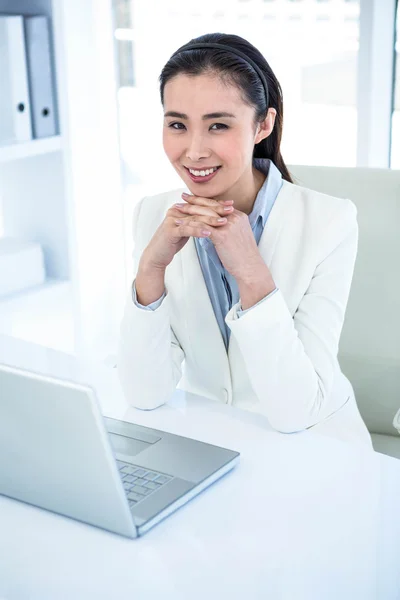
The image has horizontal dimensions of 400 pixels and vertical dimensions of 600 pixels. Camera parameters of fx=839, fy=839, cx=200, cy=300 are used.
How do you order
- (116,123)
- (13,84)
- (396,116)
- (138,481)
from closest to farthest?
(138,481), (13,84), (396,116), (116,123)

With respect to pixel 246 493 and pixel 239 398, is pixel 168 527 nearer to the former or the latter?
pixel 246 493

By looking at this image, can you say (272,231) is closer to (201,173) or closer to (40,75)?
(201,173)

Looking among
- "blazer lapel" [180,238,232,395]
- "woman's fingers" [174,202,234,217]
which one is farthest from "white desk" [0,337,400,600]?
"woman's fingers" [174,202,234,217]

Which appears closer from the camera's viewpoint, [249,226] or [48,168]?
[249,226]

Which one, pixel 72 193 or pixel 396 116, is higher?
pixel 396 116

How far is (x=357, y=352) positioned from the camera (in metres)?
1.66

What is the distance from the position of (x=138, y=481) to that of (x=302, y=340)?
445 millimetres

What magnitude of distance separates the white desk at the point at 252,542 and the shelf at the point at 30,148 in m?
1.54

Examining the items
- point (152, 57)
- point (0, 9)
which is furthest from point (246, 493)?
point (152, 57)

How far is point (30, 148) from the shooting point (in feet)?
8.25

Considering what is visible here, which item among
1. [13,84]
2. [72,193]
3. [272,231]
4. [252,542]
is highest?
[13,84]

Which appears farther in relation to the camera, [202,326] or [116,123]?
[116,123]

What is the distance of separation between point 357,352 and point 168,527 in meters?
0.78

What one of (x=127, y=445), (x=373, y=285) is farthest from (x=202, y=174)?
(x=127, y=445)
